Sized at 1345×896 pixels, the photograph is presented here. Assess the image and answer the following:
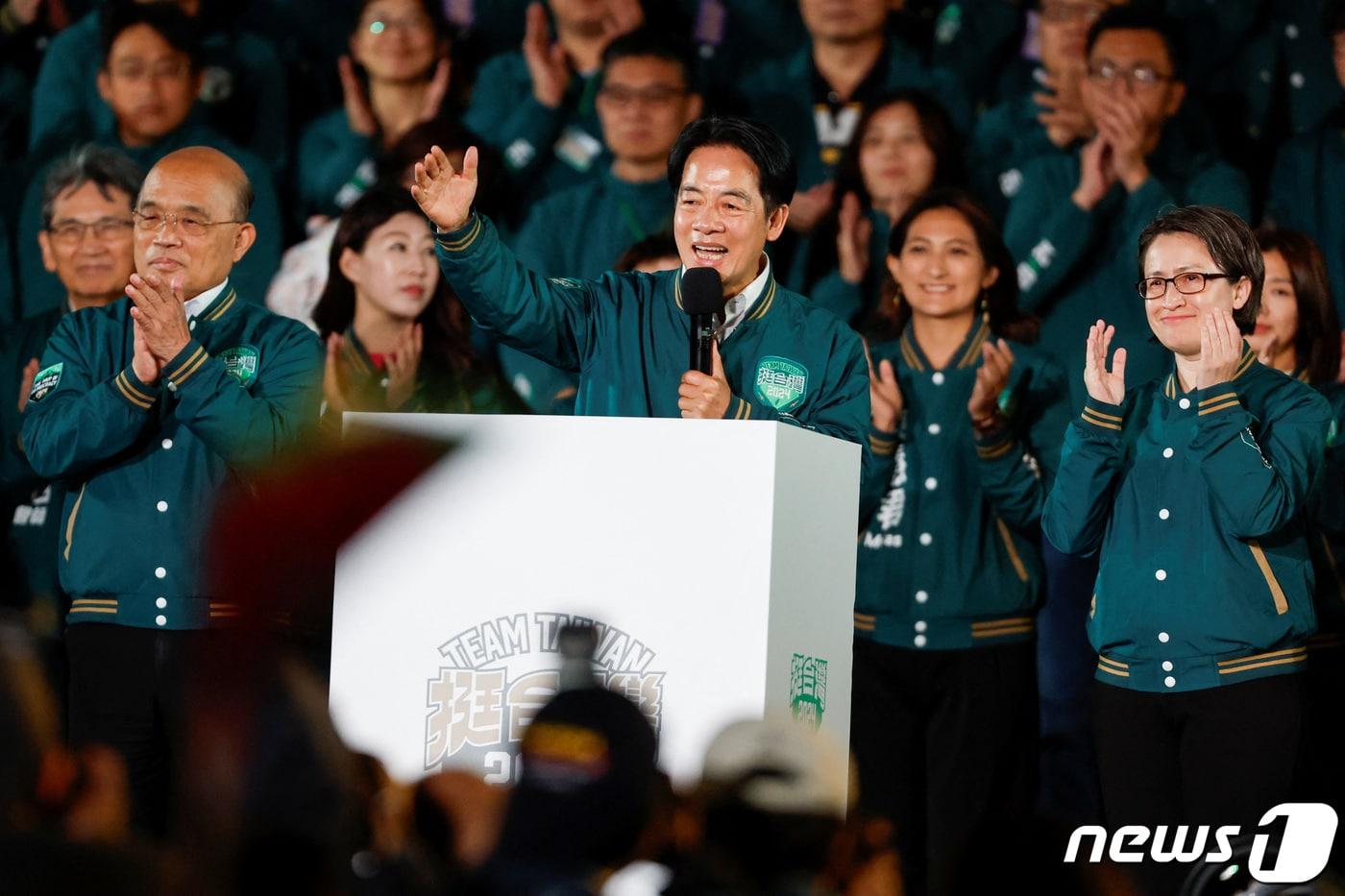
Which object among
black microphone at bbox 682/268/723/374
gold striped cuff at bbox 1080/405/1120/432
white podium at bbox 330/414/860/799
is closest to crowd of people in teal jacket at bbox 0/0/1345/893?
gold striped cuff at bbox 1080/405/1120/432

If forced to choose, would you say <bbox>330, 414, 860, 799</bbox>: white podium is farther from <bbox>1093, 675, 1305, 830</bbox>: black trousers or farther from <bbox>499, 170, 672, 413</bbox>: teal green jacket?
<bbox>499, 170, 672, 413</bbox>: teal green jacket

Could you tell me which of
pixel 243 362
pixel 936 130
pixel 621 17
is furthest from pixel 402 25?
pixel 243 362

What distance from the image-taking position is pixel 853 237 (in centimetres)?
552

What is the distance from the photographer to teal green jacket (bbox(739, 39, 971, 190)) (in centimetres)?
585

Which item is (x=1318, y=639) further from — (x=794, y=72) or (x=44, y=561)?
(x=44, y=561)

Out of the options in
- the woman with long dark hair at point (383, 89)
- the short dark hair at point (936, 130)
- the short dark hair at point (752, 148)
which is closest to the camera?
the short dark hair at point (752, 148)

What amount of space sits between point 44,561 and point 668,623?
3025 millimetres

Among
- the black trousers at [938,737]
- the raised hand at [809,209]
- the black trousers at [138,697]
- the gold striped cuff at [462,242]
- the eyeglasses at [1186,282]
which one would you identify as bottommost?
the black trousers at [938,737]

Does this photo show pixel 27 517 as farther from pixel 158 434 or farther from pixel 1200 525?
pixel 1200 525

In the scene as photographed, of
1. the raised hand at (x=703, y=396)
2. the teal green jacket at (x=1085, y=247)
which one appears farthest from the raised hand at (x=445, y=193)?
the teal green jacket at (x=1085, y=247)

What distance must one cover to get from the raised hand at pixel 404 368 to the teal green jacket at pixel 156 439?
118 cm

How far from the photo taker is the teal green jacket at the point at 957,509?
181 inches

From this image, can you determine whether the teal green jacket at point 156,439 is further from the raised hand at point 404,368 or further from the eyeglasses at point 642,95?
the eyeglasses at point 642,95

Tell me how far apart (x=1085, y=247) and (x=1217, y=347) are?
1869mm
